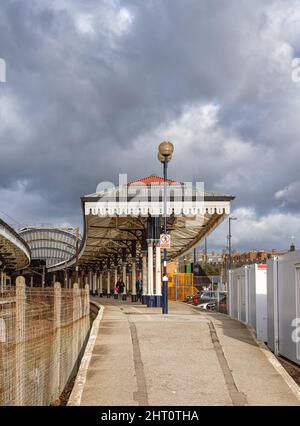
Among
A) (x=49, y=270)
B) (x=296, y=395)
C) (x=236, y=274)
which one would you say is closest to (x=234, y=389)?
(x=296, y=395)

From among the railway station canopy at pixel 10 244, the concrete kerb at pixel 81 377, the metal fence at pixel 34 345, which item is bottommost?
the concrete kerb at pixel 81 377

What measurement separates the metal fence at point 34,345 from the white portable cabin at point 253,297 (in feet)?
16.0

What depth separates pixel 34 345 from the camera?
25.9 ft

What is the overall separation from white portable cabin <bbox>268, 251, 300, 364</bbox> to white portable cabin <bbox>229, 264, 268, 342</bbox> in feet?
4.46

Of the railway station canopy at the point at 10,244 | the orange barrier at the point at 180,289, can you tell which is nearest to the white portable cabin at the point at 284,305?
the orange barrier at the point at 180,289

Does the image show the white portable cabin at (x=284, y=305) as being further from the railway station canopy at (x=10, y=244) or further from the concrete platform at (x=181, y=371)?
the railway station canopy at (x=10, y=244)

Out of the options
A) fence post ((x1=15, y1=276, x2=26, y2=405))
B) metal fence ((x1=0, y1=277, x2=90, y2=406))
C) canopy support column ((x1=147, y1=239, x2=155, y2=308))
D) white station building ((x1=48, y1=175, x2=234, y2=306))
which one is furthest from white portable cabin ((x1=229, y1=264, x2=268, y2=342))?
fence post ((x1=15, y1=276, x2=26, y2=405))

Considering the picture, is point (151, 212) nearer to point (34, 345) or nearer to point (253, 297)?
point (253, 297)

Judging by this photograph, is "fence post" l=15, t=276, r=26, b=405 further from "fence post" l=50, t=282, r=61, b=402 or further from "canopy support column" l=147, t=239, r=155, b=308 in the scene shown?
"canopy support column" l=147, t=239, r=155, b=308

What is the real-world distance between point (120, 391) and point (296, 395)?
8.17ft

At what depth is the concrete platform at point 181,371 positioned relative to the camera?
8500mm

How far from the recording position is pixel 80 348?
14438mm

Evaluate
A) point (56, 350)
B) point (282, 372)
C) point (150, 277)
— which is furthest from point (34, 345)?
point (150, 277)

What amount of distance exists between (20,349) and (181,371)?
12.9 feet
